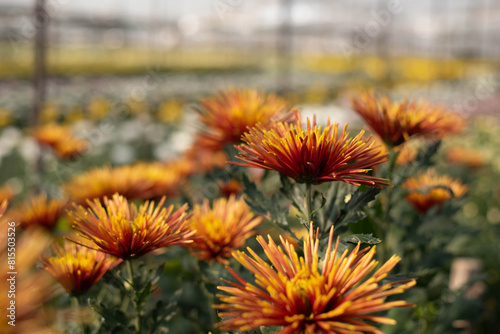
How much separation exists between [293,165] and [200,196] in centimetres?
64

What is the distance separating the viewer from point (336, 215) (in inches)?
28.2

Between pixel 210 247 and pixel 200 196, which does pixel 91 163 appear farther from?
pixel 210 247

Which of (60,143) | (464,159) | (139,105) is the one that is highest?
(60,143)

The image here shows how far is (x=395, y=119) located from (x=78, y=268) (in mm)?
560

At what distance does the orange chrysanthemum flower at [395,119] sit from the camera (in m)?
0.81

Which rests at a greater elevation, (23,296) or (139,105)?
(23,296)

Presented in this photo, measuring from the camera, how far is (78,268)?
0.65 meters

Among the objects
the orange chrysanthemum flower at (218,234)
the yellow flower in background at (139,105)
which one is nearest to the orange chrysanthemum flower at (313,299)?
the orange chrysanthemum flower at (218,234)

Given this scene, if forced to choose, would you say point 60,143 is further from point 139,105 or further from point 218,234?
point 139,105

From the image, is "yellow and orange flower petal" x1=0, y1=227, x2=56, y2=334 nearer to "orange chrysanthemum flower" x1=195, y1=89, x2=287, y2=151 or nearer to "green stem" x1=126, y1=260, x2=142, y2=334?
"green stem" x1=126, y1=260, x2=142, y2=334

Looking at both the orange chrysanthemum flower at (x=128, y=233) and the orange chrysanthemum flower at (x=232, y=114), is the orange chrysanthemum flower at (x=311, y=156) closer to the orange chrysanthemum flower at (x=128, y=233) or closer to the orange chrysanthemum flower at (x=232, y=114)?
the orange chrysanthemum flower at (x=128, y=233)

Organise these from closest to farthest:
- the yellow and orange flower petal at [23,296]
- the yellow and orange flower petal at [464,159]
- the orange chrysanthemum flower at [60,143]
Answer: the yellow and orange flower petal at [23,296], the orange chrysanthemum flower at [60,143], the yellow and orange flower petal at [464,159]

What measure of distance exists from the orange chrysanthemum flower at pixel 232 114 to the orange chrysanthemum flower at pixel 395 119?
15cm

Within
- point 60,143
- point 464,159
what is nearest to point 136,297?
point 60,143
